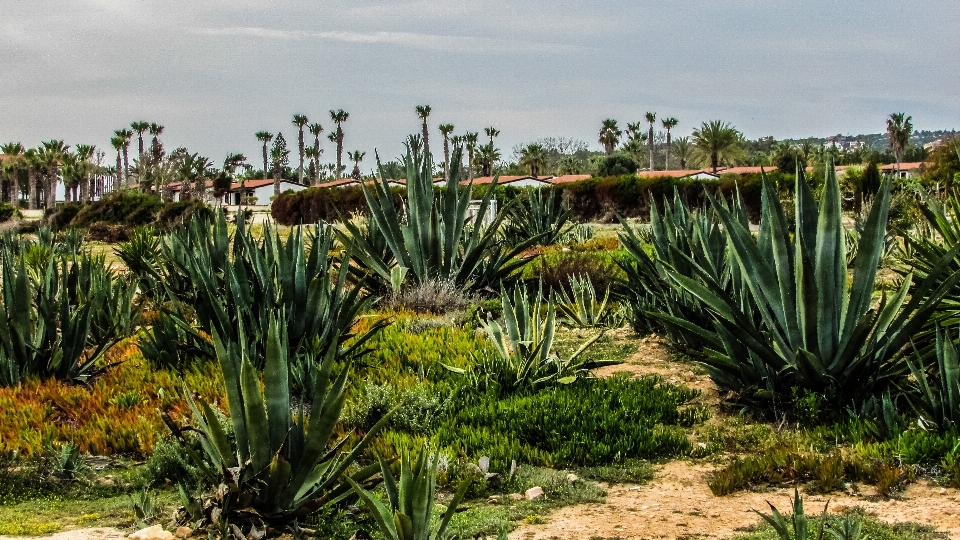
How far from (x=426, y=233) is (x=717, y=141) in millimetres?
69515

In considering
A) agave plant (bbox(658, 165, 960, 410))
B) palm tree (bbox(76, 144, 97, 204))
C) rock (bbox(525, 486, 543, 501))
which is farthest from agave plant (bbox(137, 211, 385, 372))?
palm tree (bbox(76, 144, 97, 204))

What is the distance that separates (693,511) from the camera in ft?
14.1

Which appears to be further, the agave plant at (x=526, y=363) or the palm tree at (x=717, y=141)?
the palm tree at (x=717, y=141)

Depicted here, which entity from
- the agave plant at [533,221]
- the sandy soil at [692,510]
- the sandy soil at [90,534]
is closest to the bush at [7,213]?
the agave plant at [533,221]

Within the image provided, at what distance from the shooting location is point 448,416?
581 centimetres

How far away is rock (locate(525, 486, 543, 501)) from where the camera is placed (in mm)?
4535

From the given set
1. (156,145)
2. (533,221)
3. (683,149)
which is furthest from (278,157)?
(533,221)

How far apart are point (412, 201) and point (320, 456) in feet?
21.1

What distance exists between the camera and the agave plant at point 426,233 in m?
10.2

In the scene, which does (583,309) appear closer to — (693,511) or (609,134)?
(693,511)

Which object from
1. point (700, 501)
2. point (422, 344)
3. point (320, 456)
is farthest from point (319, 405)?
point (422, 344)

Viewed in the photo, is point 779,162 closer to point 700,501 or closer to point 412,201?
point 412,201

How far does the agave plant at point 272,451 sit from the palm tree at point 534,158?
8812 centimetres

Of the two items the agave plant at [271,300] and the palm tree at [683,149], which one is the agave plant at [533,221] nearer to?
the agave plant at [271,300]
